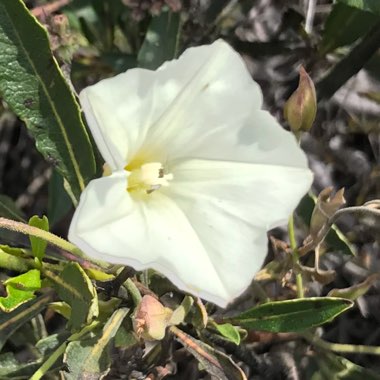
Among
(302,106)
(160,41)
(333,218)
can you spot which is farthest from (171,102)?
(160,41)

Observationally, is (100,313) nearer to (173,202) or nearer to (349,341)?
(173,202)

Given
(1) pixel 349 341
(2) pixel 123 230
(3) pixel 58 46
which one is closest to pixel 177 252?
(2) pixel 123 230

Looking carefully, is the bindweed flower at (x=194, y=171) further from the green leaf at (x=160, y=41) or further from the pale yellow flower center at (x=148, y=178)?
the green leaf at (x=160, y=41)

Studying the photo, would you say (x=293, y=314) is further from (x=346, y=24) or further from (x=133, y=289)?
(x=346, y=24)

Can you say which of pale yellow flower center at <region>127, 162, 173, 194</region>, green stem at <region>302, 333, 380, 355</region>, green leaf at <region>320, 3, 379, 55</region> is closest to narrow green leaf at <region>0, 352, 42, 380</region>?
pale yellow flower center at <region>127, 162, 173, 194</region>

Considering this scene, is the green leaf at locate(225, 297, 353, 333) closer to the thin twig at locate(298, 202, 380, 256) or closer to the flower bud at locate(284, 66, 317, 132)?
the thin twig at locate(298, 202, 380, 256)
